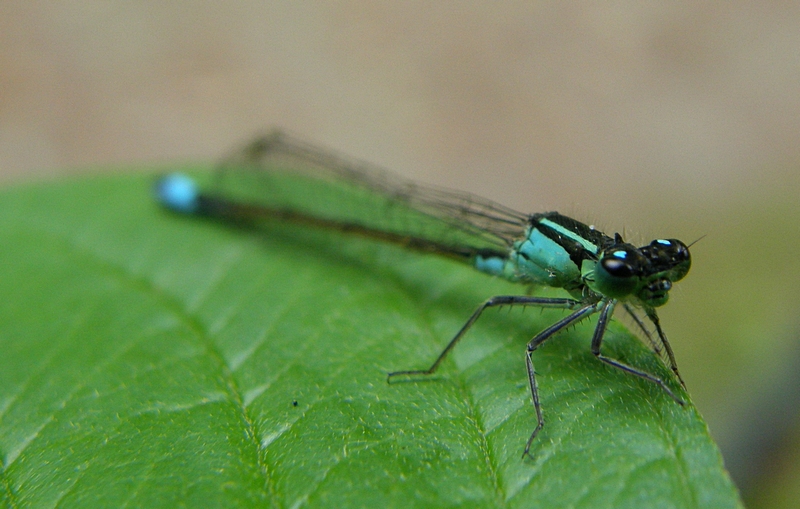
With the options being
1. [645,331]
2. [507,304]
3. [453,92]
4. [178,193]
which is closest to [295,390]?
[507,304]

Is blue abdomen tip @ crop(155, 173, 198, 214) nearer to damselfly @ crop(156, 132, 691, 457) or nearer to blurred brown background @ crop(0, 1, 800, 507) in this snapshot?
damselfly @ crop(156, 132, 691, 457)

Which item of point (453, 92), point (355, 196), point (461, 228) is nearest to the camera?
point (461, 228)

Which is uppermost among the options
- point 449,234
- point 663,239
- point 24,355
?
point 663,239

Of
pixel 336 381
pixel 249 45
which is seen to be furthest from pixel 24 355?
pixel 249 45

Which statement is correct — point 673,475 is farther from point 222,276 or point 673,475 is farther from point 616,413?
point 222,276

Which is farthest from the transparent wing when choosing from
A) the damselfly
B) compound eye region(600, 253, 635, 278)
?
compound eye region(600, 253, 635, 278)

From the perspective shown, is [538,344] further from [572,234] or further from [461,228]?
[461,228]
